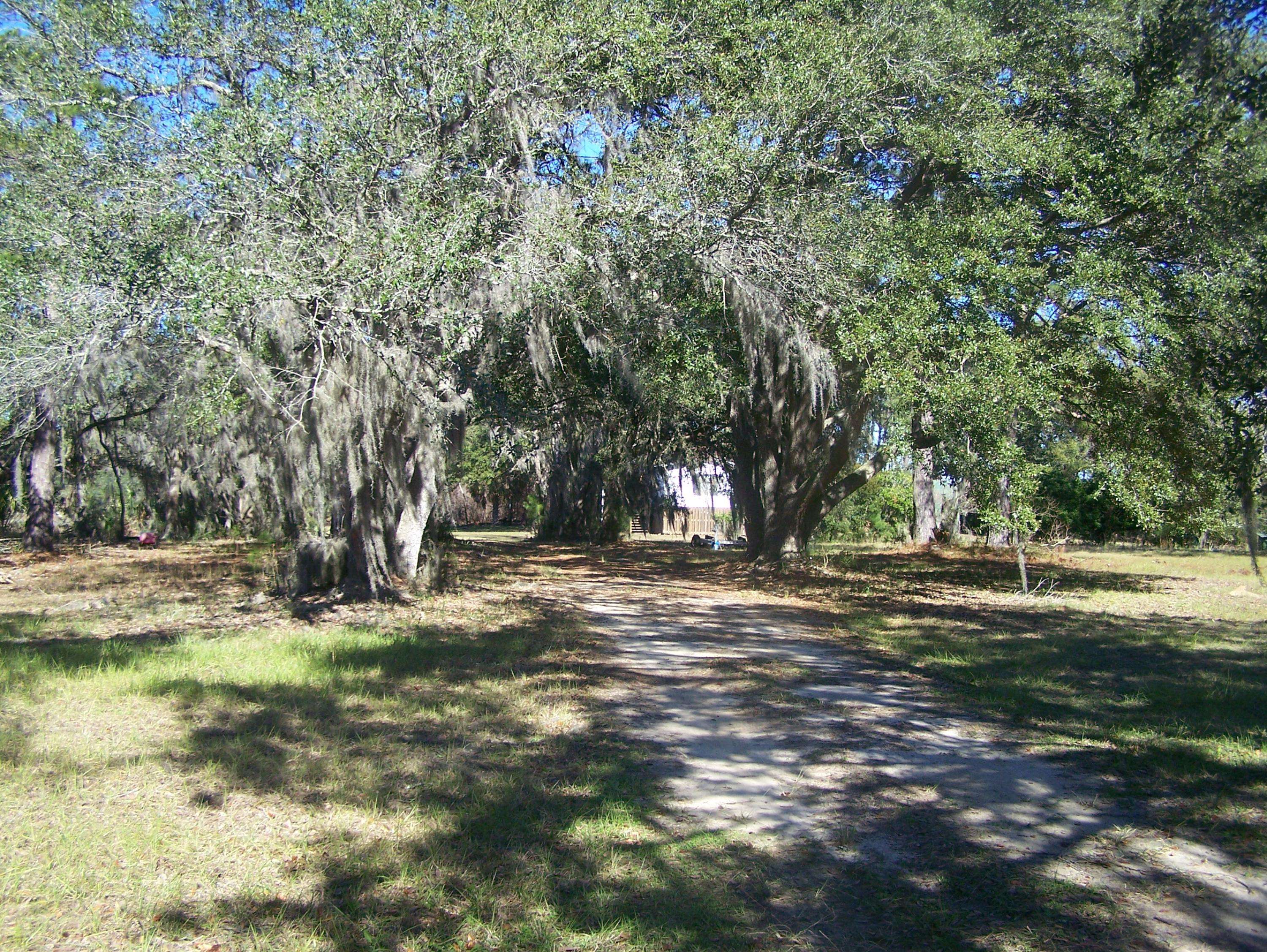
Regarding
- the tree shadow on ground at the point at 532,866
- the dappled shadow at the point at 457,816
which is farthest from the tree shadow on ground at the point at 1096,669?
the dappled shadow at the point at 457,816

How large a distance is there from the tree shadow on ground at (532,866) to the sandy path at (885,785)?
7.6 inches

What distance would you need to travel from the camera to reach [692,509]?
43125mm

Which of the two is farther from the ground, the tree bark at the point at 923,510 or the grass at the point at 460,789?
the tree bark at the point at 923,510

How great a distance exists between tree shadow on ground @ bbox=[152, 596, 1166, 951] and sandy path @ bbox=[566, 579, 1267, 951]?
0.19m

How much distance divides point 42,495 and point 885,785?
21.9 meters

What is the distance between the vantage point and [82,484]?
28016 millimetres

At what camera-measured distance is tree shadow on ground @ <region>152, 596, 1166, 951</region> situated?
144 inches

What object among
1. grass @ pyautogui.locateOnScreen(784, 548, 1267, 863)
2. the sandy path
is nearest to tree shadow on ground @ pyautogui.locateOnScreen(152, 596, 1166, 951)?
the sandy path

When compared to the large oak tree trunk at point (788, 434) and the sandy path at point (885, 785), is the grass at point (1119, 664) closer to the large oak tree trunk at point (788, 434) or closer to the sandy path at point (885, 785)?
the sandy path at point (885, 785)

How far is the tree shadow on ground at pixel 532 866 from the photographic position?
3.67m

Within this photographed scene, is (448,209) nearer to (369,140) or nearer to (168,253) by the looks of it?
(369,140)

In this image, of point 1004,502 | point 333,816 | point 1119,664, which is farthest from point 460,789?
point 1004,502

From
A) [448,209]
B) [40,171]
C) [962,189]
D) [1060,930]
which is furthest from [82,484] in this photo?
[1060,930]

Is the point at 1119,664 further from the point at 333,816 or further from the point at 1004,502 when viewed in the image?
the point at 333,816
